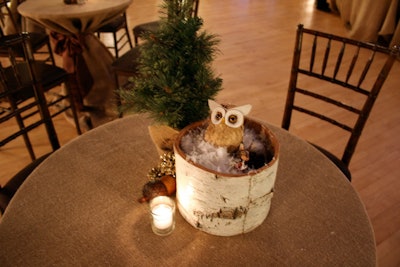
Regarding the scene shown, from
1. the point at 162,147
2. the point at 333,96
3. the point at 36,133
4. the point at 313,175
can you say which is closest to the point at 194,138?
the point at 162,147

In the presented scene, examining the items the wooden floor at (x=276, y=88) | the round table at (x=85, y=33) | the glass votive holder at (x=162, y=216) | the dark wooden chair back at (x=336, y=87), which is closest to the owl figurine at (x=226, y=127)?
the glass votive holder at (x=162, y=216)

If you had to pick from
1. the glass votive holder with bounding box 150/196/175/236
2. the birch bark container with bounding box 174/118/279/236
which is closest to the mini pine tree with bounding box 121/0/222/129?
the birch bark container with bounding box 174/118/279/236

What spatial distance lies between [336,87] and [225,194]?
8.90ft

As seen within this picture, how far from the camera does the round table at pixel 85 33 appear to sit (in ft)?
7.00

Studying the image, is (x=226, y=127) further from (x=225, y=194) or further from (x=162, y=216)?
(x=162, y=216)

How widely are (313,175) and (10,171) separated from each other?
1892mm

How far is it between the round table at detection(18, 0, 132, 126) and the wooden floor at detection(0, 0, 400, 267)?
35cm

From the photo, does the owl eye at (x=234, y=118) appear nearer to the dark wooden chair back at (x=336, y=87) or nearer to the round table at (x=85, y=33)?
the dark wooden chair back at (x=336, y=87)

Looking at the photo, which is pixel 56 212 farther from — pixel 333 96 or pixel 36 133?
pixel 333 96

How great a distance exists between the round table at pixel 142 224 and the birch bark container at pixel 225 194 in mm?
39

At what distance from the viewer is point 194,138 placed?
0.80 metres

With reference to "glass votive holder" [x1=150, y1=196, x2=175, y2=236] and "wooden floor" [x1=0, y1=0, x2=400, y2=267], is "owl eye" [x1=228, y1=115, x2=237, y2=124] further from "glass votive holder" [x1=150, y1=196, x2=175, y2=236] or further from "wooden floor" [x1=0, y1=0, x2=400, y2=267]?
"wooden floor" [x1=0, y1=0, x2=400, y2=267]

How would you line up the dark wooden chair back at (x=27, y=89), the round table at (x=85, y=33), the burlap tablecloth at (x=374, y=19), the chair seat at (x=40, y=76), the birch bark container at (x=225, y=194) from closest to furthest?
the birch bark container at (x=225, y=194)
the dark wooden chair back at (x=27, y=89)
the chair seat at (x=40, y=76)
the round table at (x=85, y=33)
the burlap tablecloth at (x=374, y=19)

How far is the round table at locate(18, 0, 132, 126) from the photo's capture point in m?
2.13
